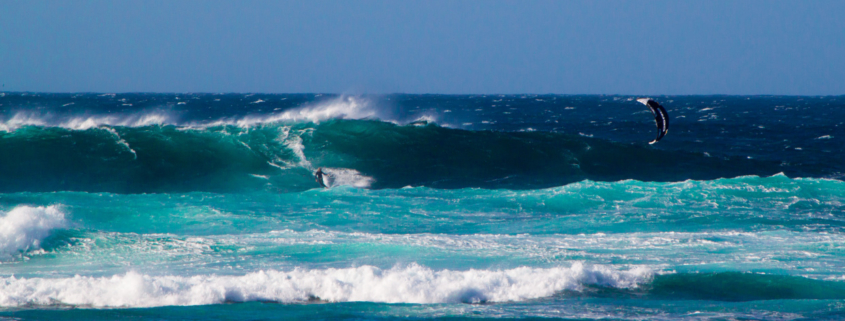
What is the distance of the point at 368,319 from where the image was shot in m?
6.36

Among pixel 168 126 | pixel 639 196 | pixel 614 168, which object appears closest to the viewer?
pixel 639 196

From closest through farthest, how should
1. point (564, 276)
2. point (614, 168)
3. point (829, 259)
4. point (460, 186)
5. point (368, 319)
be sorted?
point (368, 319) < point (564, 276) < point (829, 259) < point (460, 186) < point (614, 168)

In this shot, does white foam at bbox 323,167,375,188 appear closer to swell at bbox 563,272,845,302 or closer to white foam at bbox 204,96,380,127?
white foam at bbox 204,96,380,127

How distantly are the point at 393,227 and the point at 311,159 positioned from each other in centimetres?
839

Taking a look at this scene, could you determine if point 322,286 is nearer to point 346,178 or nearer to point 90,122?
point 346,178

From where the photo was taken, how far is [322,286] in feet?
24.6

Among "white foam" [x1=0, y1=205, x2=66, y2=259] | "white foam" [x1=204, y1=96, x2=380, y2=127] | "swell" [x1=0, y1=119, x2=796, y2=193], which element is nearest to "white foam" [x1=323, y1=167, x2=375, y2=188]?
"swell" [x1=0, y1=119, x2=796, y2=193]

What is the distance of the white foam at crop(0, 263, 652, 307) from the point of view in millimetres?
7121

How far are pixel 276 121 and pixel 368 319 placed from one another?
1681 centimetres

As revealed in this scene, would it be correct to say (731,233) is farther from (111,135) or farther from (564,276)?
(111,135)

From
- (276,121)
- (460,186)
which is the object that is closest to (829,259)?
(460,186)

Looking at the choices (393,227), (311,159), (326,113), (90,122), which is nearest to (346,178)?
(311,159)

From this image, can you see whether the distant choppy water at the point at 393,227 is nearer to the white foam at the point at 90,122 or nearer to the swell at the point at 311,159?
the swell at the point at 311,159

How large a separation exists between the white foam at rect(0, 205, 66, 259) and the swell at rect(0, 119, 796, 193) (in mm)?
6056
